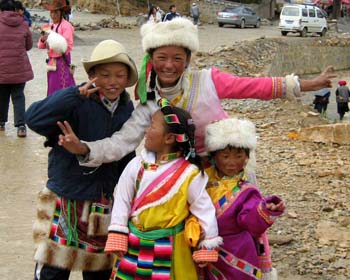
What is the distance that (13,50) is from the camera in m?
9.66

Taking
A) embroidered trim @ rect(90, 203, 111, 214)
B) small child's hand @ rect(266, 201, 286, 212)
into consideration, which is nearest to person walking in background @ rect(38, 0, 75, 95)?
embroidered trim @ rect(90, 203, 111, 214)

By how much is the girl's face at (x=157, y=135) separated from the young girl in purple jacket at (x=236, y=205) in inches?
12.4

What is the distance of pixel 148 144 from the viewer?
3590 millimetres

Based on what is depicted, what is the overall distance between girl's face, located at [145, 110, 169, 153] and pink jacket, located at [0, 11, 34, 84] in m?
6.38

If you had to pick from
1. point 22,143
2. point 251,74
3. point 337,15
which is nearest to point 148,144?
point 22,143

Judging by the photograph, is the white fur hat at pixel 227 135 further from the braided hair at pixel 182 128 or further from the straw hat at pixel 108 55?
the straw hat at pixel 108 55

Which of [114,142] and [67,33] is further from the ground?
[114,142]

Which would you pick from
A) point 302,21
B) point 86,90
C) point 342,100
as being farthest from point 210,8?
point 86,90

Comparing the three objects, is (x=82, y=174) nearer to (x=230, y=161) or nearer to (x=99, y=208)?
(x=99, y=208)

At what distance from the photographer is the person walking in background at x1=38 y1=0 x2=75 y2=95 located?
9547mm

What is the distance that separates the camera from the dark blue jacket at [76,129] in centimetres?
366

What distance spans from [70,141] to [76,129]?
0.90 feet

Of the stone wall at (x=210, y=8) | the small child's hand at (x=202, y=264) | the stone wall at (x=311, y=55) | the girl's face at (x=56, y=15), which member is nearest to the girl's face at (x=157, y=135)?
the small child's hand at (x=202, y=264)

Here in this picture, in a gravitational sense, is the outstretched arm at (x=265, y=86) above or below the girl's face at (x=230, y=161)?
above
